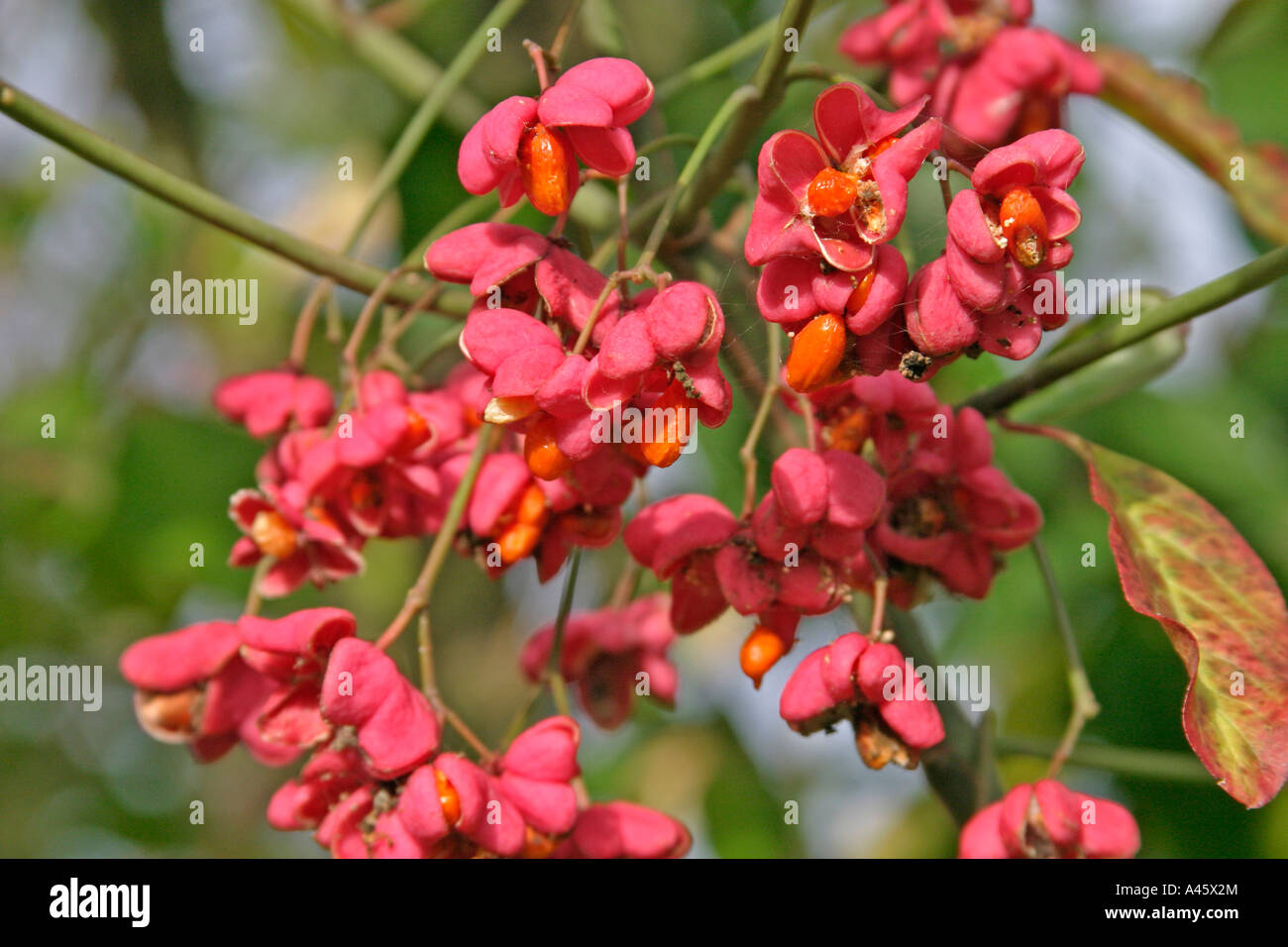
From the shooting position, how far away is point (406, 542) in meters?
2.14

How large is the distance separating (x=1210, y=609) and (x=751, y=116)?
0.48m

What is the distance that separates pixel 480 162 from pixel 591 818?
20.2 inches

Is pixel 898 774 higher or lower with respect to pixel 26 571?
lower

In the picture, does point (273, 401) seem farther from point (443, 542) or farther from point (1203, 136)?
point (1203, 136)

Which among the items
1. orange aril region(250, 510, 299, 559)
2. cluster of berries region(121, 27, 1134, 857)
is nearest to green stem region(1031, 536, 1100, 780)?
cluster of berries region(121, 27, 1134, 857)

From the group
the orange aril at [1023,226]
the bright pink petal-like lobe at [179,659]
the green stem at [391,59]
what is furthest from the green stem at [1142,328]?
the green stem at [391,59]

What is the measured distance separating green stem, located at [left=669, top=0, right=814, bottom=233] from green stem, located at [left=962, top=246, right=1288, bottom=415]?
269 millimetres

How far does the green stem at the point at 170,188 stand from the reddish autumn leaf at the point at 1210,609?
1.89ft

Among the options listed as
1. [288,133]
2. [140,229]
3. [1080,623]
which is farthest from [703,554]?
[288,133]

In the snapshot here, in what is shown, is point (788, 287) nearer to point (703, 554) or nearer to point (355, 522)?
point (703, 554)

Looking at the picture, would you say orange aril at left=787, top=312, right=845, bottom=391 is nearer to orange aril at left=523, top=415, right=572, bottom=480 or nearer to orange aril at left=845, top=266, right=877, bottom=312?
orange aril at left=845, top=266, right=877, bottom=312

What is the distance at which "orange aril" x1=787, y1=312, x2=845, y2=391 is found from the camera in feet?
2.45

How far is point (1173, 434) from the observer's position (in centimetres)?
167

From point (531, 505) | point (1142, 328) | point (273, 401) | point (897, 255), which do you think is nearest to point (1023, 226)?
point (897, 255)
